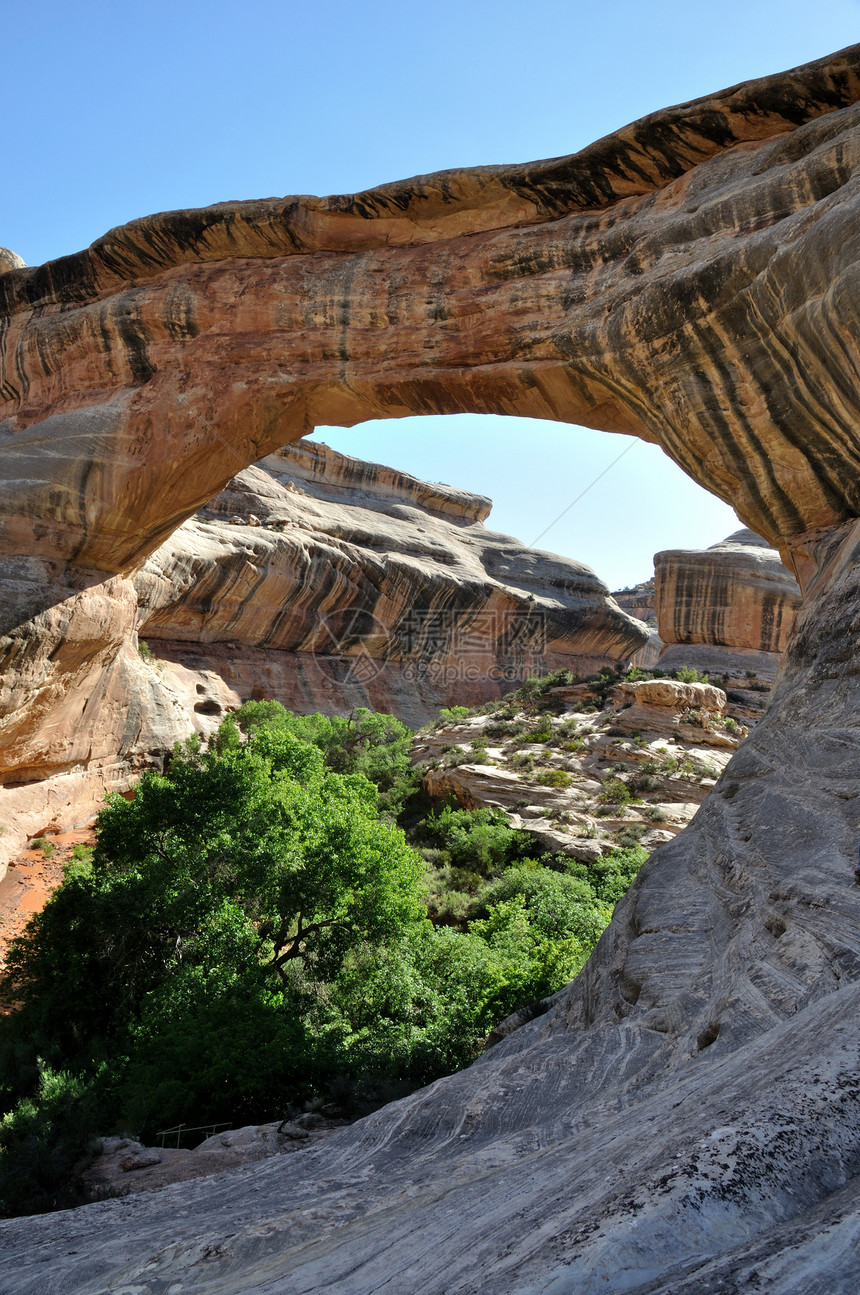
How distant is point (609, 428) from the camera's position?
12141 mm

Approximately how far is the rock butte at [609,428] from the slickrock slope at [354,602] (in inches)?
435

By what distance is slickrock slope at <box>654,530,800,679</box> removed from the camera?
2947 centimetres

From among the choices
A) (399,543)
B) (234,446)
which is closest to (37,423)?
(234,446)

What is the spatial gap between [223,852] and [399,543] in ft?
83.3

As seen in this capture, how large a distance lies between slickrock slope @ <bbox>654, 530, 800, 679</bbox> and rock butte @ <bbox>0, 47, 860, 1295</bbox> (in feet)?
65.8

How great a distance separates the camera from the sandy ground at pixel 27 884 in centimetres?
1504

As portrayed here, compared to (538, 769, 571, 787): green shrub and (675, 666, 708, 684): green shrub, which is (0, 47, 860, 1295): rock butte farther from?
(675, 666, 708, 684): green shrub

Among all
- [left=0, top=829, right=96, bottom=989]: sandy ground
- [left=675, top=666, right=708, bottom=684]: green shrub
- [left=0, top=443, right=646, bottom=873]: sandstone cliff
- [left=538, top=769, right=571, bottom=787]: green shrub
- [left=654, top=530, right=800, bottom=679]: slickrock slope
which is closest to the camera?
[left=0, top=443, right=646, bottom=873]: sandstone cliff

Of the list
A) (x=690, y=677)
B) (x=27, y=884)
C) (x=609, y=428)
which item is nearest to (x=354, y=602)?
(x=690, y=677)

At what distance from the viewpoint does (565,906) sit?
14.3 meters

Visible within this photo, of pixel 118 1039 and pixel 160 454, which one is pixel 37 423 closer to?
pixel 160 454

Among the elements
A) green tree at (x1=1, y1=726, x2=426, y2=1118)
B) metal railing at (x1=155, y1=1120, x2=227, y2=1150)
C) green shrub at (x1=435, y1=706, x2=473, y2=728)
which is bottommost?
metal railing at (x1=155, y1=1120, x2=227, y2=1150)

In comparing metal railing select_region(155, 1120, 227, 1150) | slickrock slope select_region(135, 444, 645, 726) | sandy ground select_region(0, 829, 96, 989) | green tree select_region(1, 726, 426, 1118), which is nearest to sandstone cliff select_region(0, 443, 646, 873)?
slickrock slope select_region(135, 444, 645, 726)

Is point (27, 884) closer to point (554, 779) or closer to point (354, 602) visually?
point (554, 779)
